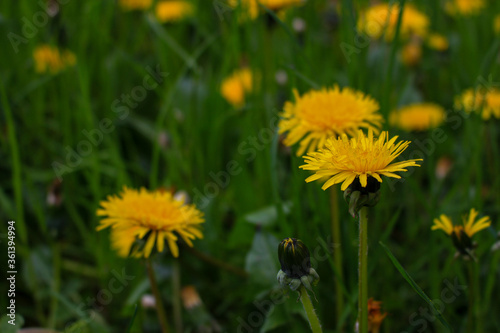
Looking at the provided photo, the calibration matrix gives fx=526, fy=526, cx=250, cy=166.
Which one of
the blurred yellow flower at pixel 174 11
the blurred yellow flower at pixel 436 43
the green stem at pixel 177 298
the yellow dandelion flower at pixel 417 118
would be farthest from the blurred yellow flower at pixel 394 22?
the green stem at pixel 177 298

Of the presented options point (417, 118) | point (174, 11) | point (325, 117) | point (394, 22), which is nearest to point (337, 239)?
point (325, 117)

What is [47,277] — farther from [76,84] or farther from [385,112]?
[385,112]

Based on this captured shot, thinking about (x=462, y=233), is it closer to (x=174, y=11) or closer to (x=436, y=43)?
(x=436, y=43)

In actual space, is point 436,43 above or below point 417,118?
above

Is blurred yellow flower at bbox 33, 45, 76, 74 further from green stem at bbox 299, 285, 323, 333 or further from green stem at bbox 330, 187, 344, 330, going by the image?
green stem at bbox 299, 285, 323, 333

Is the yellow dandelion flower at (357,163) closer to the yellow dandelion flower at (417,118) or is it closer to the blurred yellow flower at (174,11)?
the yellow dandelion flower at (417,118)
